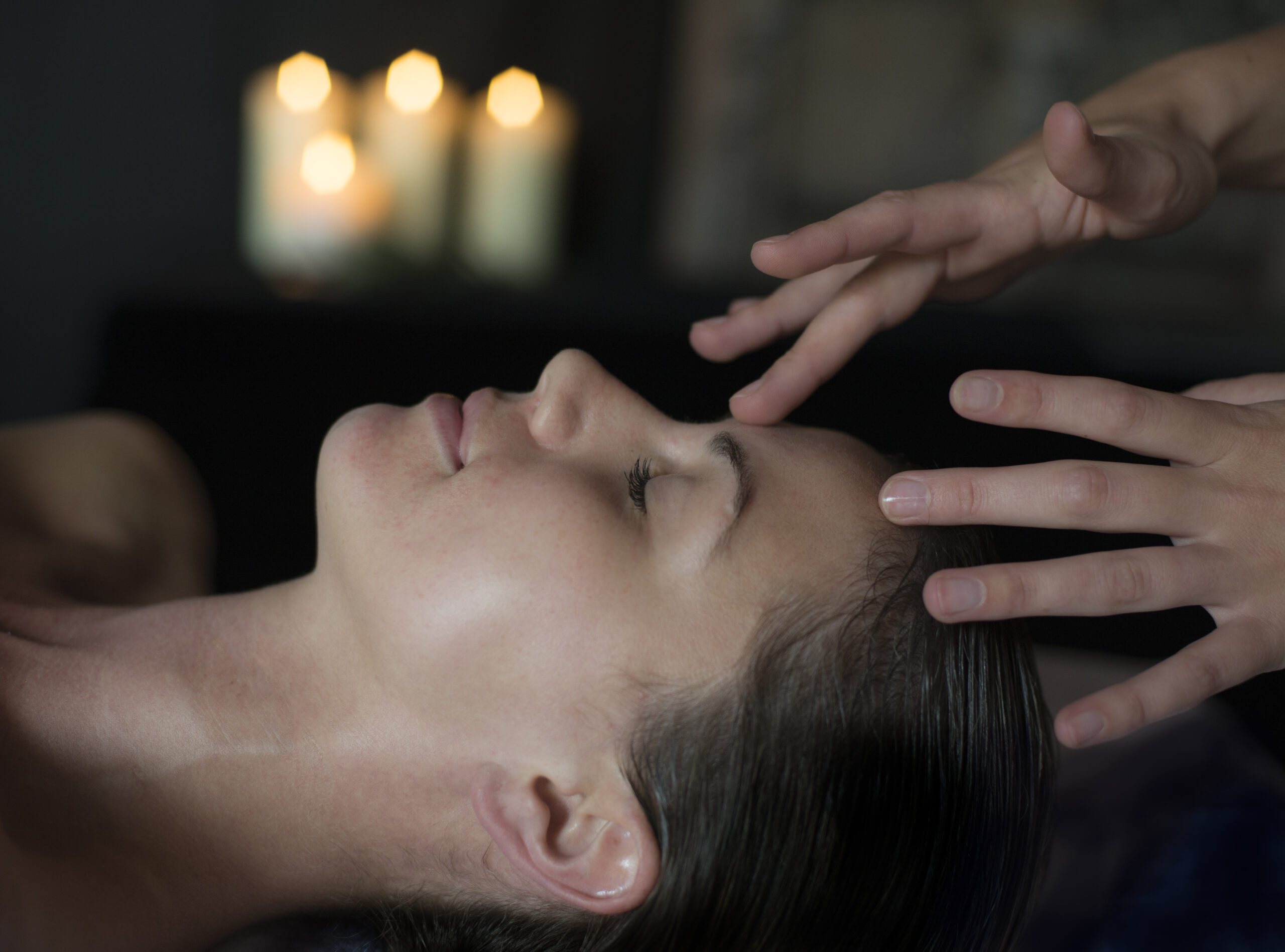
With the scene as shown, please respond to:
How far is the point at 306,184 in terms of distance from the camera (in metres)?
2.11

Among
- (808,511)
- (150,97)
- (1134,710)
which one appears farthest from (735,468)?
(150,97)

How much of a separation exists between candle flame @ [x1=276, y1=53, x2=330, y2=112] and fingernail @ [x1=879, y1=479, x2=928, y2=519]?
1.85 metres

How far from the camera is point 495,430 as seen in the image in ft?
3.16

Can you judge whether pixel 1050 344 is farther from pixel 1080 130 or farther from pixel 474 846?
pixel 474 846

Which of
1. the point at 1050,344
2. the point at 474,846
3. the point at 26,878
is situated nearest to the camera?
the point at 26,878

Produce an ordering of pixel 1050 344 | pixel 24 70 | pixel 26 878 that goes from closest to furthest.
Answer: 1. pixel 26 878
2. pixel 1050 344
3. pixel 24 70

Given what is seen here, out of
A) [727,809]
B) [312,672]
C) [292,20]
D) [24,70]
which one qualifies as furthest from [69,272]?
[727,809]

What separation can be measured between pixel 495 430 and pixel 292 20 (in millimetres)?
2250

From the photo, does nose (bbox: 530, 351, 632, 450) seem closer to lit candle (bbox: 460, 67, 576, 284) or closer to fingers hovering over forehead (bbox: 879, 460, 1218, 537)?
fingers hovering over forehead (bbox: 879, 460, 1218, 537)

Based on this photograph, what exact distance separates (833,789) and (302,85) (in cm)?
200

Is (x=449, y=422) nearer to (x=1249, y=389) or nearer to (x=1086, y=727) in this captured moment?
(x=1086, y=727)

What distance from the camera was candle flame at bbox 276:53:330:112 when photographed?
87.2 inches

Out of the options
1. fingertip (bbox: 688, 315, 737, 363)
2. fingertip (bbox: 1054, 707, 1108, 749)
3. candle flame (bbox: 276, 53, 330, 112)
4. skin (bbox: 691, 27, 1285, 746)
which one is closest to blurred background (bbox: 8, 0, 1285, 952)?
candle flame (bbox: 276, 53, 330, 112)

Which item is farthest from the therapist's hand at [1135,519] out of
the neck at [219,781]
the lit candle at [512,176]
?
the lit candle at [512,176]
